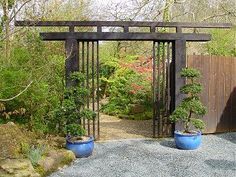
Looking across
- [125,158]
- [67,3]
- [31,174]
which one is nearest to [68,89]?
[125,158]

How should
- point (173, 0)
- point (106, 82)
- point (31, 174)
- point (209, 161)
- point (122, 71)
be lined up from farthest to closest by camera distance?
point (106, 82)
point (122, 71)
point (173, 0)
point (209, 161)
point (31, 174)

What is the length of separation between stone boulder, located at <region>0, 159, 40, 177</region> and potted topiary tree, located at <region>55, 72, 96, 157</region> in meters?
1.20

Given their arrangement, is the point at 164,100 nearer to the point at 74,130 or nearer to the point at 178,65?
the point at 178,65

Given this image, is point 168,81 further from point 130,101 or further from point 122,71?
point 122,71

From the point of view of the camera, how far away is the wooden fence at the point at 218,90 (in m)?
7.53

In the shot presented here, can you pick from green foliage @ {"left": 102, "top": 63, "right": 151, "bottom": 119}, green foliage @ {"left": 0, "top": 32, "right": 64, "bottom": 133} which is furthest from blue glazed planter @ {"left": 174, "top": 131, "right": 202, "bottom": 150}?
green foliage @ {"left": 102, "top": 63, "right": 151, "bottom": 119}

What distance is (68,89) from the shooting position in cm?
640

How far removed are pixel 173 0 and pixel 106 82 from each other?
454 centimetres

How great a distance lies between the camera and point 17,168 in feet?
15.5

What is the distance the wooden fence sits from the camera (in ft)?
24.7

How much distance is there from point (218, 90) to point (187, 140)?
70.7 inches

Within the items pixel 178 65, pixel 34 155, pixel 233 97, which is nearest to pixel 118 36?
pixel 178 65

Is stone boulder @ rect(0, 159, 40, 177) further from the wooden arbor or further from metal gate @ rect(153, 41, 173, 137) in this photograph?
Result: metal gate @ rect(153, 41, 173, 137)

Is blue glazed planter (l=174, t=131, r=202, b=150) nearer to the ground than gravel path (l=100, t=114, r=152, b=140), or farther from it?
farther from it
